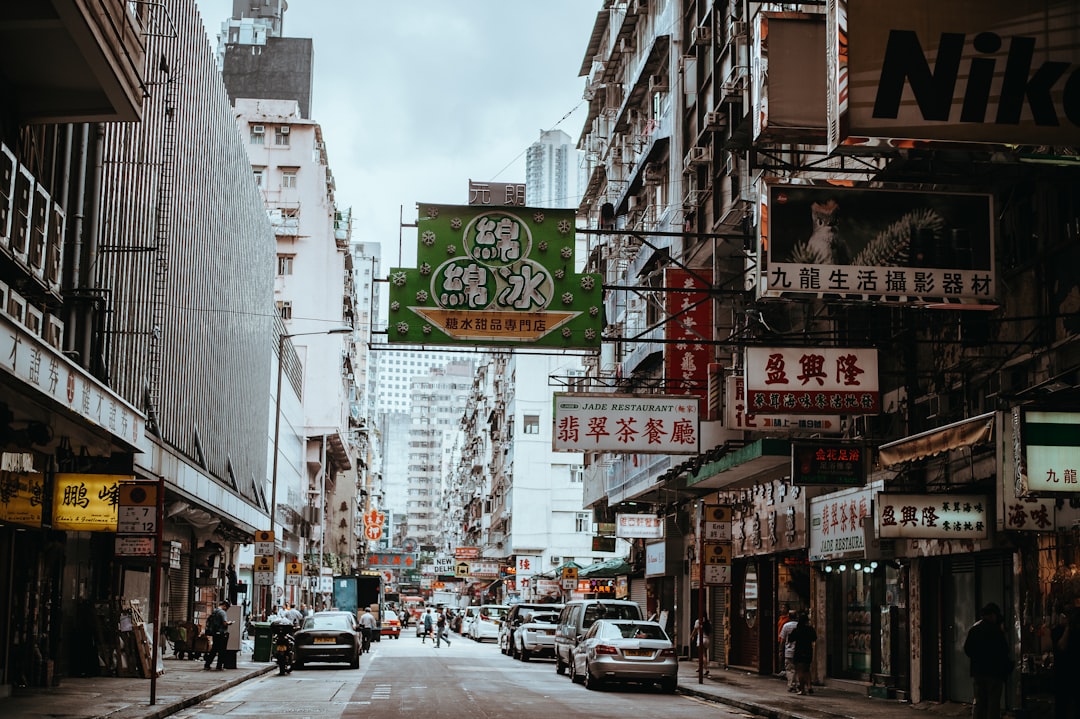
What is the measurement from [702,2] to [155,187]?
15.6 metres

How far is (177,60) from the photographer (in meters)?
31.6

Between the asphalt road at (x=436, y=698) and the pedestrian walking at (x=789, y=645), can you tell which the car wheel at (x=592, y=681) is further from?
the pedestrian walking at (x=789, y=645)

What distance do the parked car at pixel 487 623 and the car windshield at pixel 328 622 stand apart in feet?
93.0

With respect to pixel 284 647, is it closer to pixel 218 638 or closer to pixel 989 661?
pixel 218 638

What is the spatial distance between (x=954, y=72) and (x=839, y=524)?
13573mm

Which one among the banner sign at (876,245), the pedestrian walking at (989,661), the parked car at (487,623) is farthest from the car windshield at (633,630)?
the parked car at (487,623)

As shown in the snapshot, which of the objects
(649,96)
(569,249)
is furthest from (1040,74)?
(649,96)

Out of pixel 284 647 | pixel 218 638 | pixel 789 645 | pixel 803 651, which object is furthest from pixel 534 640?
pixel 803 651

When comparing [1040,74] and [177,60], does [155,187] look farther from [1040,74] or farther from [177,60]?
[1040,74]

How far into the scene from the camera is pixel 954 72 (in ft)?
45.6

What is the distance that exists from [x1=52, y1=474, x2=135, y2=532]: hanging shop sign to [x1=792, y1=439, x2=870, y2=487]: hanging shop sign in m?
11.9

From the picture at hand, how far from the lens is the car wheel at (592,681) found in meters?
27.1

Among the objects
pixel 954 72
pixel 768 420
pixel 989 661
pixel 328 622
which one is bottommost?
pixel 328 622

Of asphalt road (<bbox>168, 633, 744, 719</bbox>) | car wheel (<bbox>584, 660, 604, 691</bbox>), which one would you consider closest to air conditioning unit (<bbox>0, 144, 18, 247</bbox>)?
asphalt road (<bbox>168, 633, 744, 719</bbox>)
